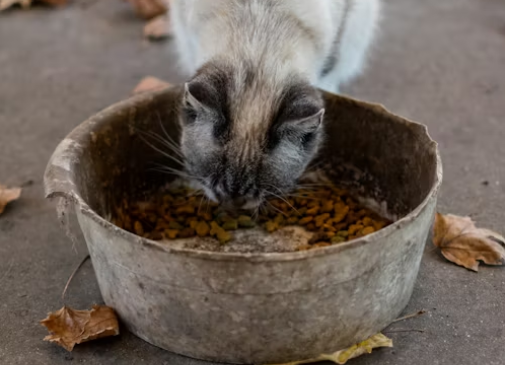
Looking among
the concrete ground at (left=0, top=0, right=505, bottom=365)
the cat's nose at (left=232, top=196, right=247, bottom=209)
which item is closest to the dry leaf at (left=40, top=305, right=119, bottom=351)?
the concrete ground at (left=0, top=0, right=505, bottom=365)

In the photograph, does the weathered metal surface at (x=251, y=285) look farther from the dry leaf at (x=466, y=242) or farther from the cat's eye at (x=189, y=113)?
the cat's eye at (x=189, y=113)

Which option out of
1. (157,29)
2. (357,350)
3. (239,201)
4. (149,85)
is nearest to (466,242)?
(357,350)

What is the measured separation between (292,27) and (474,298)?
46.1 inches

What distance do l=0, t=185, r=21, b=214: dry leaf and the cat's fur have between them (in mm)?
882

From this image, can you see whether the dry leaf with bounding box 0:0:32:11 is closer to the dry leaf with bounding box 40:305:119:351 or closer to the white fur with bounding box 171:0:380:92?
the white fur with bounding box 171:0:380:92

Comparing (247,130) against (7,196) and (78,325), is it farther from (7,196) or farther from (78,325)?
(7,196)

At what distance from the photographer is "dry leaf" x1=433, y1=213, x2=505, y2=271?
237cm

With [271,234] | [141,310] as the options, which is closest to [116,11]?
[271,234]

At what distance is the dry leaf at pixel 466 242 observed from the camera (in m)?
2.37

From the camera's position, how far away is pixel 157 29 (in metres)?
4.45

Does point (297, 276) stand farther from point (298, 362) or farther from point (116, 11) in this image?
point (116, 11)

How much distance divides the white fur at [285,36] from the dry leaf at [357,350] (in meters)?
0.93

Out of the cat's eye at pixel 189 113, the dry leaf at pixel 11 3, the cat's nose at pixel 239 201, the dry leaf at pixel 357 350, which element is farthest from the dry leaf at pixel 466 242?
the dry leaf at pixel 11 3

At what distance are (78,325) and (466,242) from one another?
1421 millimetres
